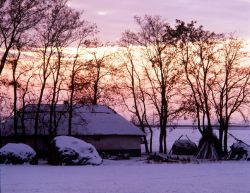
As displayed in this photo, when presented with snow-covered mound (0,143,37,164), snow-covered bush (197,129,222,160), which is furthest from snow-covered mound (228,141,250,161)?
snow-covered mound (0,143,37,164)

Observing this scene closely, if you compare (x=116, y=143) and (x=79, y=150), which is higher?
(x=116, y=143)

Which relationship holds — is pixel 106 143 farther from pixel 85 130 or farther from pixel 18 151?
pixel 18 151

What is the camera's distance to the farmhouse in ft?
176

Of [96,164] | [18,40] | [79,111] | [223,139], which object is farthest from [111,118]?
[96,164]

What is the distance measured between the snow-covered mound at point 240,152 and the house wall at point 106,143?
11651mm

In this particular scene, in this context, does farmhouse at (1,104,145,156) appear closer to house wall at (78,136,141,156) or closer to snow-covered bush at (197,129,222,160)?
house wall at (78,136,141,156)

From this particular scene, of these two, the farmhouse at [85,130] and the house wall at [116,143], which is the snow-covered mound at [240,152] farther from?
the house wall at [116,143]

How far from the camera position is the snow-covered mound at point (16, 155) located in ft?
122

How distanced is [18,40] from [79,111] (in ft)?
51.2

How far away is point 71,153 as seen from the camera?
3719 centimetres

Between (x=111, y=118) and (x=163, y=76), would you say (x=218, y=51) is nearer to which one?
(x=163, y=76)

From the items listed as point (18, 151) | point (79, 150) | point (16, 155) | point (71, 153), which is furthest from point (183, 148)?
point (16, 155)

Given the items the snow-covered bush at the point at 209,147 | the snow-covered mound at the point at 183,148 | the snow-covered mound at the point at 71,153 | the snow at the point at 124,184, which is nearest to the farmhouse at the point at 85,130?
the snow-covered mound at the point at 183,148

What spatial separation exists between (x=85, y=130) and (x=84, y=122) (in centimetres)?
108
